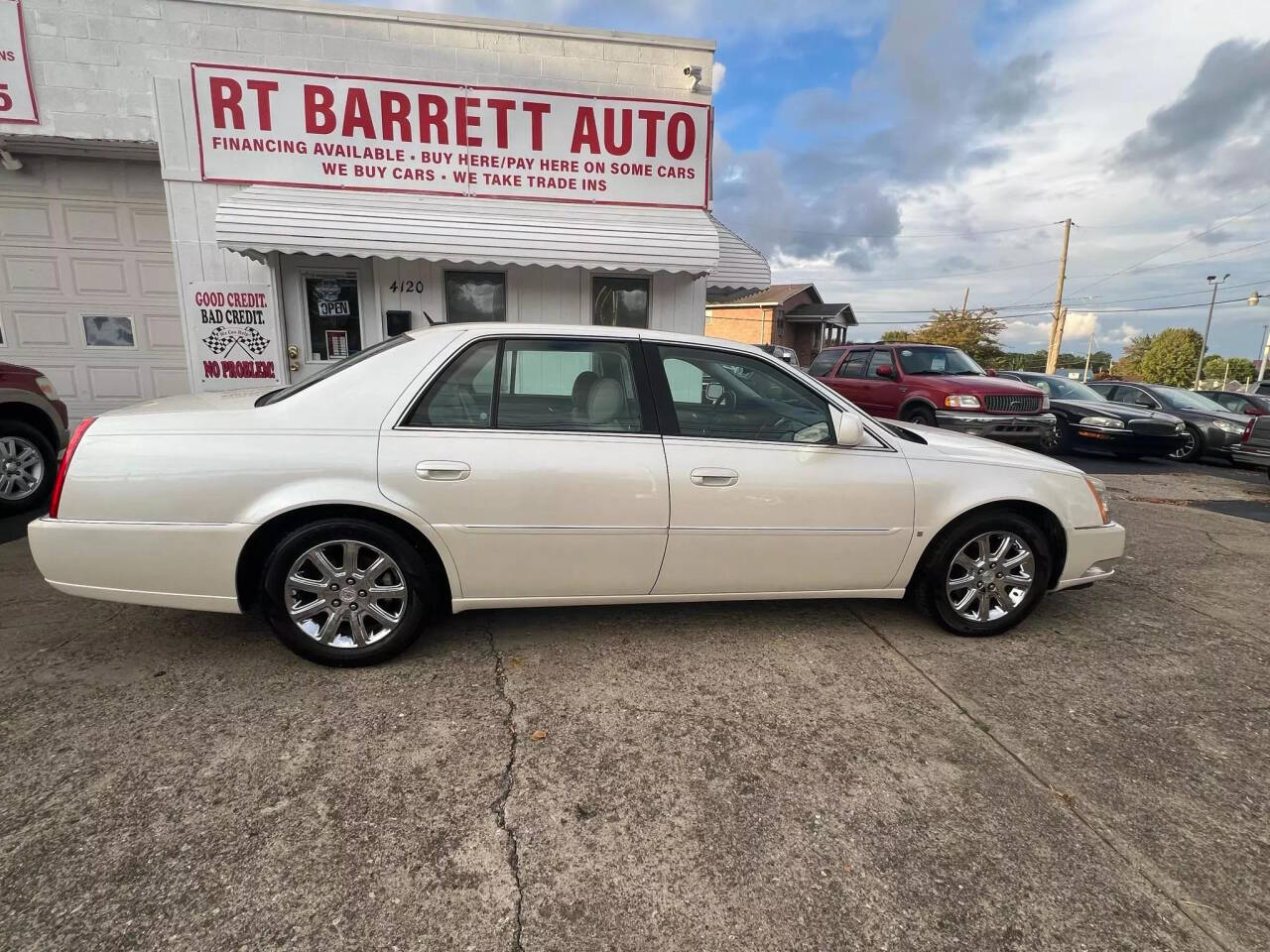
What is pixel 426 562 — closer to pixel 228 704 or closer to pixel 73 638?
pixel 228 704

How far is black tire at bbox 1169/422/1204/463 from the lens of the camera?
11297mm

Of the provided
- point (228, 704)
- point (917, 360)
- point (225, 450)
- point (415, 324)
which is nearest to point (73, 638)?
point (228, 704)

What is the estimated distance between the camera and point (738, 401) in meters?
3.32

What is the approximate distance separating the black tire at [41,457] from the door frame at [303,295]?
95.0 inches

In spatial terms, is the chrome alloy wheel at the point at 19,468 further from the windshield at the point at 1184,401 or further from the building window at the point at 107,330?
the windshield at the point at 1184,401

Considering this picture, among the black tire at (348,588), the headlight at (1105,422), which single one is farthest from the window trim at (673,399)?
the headlight at (1105,422)

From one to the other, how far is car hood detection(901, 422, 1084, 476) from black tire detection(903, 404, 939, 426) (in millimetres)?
5850

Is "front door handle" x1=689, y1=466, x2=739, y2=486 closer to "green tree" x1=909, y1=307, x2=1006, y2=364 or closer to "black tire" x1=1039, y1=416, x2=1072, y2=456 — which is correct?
"black tire" x1=1039, y1=416, x2=1072, y2=456

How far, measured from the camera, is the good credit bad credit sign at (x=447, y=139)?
689cm

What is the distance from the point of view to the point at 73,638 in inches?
127

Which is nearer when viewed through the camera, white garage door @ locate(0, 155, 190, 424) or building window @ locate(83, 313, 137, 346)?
white garage door @ locate(0, 155, 190, 424)

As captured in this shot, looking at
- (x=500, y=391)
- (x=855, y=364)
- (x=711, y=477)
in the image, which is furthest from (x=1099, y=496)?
(x=855, y=364)

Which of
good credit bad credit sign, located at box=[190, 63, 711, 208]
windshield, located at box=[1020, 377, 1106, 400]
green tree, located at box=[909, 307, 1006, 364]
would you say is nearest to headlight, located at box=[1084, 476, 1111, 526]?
good credit bad credit sign, located at box=[190, 63, 711, 208]

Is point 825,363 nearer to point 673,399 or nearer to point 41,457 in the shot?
point 673,399
